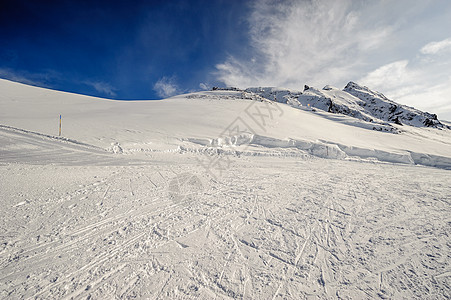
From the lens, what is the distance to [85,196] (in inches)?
172

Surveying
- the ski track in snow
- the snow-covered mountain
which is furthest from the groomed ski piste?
the snow-covered mountain

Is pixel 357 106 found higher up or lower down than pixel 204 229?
higher up

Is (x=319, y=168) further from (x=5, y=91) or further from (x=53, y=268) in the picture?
(x=5, y=91)

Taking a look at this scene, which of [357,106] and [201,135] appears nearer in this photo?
[201,135]

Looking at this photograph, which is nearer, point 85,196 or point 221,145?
point 85,196

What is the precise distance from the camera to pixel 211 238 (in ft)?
10.3

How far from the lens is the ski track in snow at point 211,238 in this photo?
2291 mm

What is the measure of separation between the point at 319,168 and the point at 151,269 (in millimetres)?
8549

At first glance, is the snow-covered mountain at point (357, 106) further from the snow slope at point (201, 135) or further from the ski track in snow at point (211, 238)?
the ski track in snow at point (211, 238)

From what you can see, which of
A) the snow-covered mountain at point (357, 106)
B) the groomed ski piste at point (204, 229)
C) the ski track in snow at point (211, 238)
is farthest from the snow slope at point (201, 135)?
the snow-covered mountain at point (357, 106)

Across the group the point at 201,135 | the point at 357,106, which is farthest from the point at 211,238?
the point at 357,106

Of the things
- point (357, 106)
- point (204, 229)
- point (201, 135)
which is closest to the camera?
point (204, 229)

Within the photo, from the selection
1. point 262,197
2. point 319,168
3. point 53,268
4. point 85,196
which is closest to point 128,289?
point 53,268

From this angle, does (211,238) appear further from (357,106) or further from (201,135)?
(357,106)
